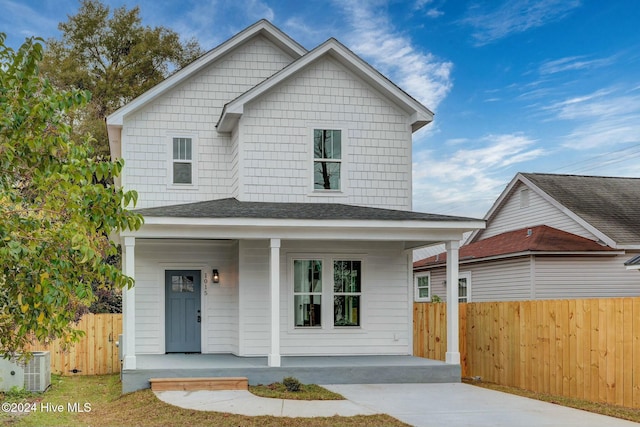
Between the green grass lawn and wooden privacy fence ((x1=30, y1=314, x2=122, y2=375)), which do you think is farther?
wooden privacy fence ((x1=30, y1=314, x2=122, y2=375))

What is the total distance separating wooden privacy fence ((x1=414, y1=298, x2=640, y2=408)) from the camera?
372 inches

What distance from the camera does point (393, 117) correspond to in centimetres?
1405

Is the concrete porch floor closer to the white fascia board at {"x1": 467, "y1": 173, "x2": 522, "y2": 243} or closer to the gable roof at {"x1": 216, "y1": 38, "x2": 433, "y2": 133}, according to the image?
the gable roof at {"x1": 216, "y1": 38, "x2": 433, "y2": 133}

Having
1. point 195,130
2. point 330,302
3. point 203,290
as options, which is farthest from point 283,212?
point 195,130

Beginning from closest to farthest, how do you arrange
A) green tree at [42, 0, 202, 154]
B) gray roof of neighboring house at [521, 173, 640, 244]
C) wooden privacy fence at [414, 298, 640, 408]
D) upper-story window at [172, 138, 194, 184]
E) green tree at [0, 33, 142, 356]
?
green tree at [0, 33, 142, 356] < wooden privacy fence at [414, 298, 640, 408] < upper-story window at [172, 138, 194, 184] < gray roof of neighboring house at [521, 173, 640, 244] < green tree at [42, 0, 202, 154]

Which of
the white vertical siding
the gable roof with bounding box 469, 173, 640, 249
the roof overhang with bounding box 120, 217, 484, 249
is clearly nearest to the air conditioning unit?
the roof overhang with bounding box 120, 217, 484, 249

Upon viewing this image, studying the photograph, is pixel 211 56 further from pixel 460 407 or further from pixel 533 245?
pixel 533 245

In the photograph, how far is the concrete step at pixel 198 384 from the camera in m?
10.4

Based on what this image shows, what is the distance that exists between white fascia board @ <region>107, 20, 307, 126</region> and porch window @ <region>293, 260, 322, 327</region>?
190 inches

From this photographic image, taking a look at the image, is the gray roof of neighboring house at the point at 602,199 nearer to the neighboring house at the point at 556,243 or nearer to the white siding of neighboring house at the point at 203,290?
the neighboring house at the point at 556,243

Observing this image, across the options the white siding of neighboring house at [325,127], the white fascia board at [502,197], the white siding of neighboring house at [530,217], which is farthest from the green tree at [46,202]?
the white fascia board at [502,197]

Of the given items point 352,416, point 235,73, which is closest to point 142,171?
point 235,73

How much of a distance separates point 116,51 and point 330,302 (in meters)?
19.4

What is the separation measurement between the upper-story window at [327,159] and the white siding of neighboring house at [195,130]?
186 centimetres
